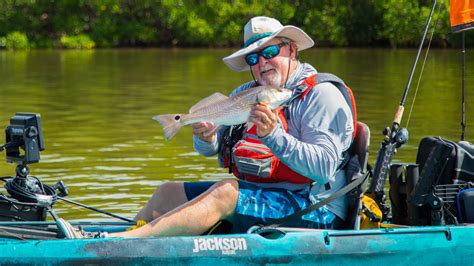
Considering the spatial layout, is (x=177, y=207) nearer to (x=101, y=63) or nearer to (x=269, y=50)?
(x=269, y=50)

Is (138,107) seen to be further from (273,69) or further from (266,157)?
(266,157)

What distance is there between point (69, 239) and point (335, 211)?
1.47 metres

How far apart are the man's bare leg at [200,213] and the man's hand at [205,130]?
0.36m

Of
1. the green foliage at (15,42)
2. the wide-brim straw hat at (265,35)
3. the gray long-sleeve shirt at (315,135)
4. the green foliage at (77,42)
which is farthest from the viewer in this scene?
the green foliage at (77,42)

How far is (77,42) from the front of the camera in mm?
51656

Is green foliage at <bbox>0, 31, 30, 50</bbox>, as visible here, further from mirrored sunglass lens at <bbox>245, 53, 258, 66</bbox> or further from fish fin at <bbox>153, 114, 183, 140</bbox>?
fish fin at <bbox>153, 114, 183, 140</bbox>

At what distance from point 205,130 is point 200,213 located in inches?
20.3

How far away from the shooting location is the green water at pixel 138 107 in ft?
39.8

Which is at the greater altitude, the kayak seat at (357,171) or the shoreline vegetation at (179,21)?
the kayak seat at (357,171)

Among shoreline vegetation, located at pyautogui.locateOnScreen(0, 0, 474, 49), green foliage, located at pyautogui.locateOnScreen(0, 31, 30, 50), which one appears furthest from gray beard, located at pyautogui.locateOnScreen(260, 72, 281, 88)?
green foliage, located at pyautogui.locateOnScreen(0, 31, 30, 50)

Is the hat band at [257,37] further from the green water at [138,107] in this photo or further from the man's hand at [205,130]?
the green water at [138,107]

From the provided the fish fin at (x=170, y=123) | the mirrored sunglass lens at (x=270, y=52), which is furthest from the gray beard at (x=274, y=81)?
the fish fin at (x=170, y=123)

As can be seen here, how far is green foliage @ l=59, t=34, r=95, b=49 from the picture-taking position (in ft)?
169

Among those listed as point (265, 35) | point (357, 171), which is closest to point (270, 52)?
point (265, 35)
